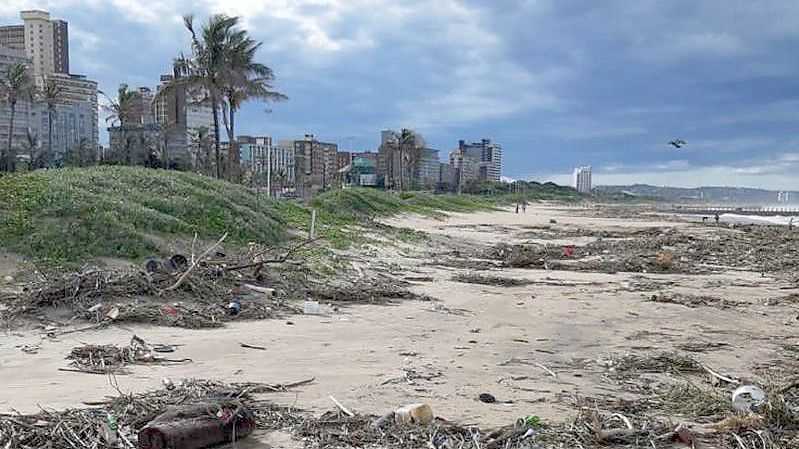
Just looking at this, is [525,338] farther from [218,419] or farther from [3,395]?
[3,395]

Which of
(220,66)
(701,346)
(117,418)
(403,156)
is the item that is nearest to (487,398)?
(117,418)

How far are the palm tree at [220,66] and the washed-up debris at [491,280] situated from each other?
2016 cm

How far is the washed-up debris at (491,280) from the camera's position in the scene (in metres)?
14.4

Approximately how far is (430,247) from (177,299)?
560 inches

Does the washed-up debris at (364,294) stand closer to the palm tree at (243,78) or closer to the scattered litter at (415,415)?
the scattered litter at (415,415)

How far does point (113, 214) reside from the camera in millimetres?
13633

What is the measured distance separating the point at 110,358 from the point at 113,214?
774 centimetres

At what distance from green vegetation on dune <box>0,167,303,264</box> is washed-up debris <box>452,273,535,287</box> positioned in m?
5.43

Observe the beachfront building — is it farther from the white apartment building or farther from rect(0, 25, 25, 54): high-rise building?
rect(0, 25, 25, 54): high-rise building

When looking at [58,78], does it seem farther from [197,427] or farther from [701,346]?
[197,427]

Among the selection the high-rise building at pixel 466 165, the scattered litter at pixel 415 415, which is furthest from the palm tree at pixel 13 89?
Result: the high-rise building at pixel 466 165

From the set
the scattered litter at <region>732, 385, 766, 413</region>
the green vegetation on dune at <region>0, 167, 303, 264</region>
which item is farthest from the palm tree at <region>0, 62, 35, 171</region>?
the scattered litter at <region>732, 385, 766, 413</region>

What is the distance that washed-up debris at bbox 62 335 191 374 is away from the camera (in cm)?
634

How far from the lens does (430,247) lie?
23219mm
